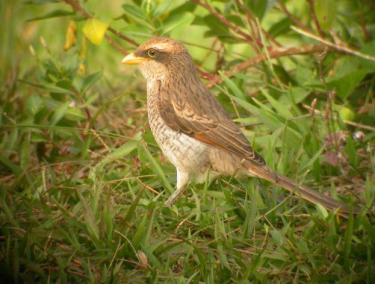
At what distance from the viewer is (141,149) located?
5254mm

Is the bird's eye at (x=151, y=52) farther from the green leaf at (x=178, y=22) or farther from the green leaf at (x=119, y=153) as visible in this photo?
the green leaf at (x=119, y=153)

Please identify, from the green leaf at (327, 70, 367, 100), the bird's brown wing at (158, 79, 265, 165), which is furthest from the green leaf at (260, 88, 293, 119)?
the bird's brown wing at (158, 79, 265, 165)

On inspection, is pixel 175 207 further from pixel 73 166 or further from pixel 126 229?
pixel 73 166

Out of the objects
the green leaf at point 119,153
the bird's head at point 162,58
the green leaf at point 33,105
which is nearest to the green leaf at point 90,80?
the green leaf at point 33,105

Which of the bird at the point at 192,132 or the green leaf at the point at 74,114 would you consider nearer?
the bird at the point at 192,132

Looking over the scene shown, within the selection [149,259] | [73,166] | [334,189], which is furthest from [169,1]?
[149,259]

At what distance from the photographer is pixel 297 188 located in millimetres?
4559

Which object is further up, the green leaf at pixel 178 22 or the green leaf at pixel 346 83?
the green leaf at pixel 178 22

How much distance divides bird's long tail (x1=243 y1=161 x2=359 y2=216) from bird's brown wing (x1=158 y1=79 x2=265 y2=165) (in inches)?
2.5

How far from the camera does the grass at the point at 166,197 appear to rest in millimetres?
3986

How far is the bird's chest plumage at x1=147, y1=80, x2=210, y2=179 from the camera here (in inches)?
195

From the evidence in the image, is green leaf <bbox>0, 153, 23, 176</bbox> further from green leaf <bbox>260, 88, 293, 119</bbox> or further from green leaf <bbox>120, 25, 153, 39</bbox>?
green leaf <bbox>260, 88, 293, 119</bbox>

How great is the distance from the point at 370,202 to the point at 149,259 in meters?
1.61

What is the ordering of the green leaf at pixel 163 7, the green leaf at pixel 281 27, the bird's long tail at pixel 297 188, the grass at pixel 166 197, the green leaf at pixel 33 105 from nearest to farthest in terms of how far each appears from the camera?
1. the grass at pixel 166 197
2. the bird's long tail at pixel 297 188
3. the green leaf at pixel 163 7
4. the green leaf at pixel 33 105
5. the green leaf at pixel 281 27
